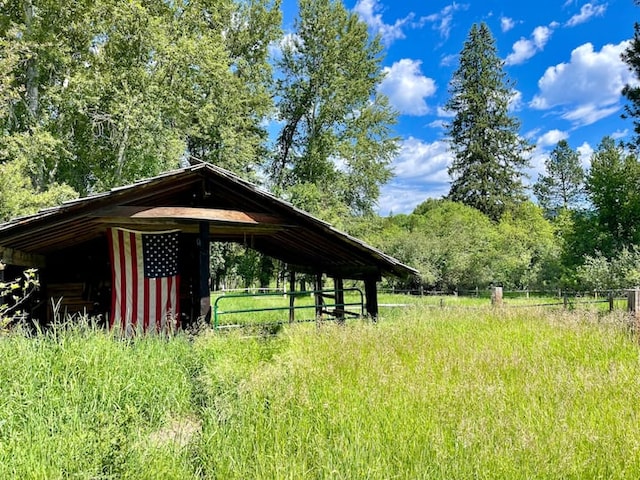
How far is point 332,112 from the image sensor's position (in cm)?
2927

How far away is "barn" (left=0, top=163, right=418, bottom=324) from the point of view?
6.96 metres

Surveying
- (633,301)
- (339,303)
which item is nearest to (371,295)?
(339,303)

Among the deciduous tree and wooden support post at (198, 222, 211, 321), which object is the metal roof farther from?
the deciduous tree

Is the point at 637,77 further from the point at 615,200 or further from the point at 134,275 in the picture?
the point at 134,275

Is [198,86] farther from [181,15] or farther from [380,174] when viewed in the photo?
[380,174]

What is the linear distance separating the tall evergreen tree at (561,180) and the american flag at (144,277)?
62240 mm

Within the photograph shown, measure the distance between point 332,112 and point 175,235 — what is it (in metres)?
22.9

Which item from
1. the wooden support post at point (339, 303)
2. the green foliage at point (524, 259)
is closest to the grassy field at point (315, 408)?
the wooden support post at point (339, 303)

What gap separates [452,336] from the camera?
673cm

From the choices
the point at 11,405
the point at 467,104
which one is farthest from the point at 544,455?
the point at 467,104

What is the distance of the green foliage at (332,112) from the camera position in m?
29.1

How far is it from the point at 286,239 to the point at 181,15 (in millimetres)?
17823

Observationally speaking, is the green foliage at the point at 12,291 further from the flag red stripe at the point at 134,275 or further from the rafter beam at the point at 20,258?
the flag red stripe at the point at 134,275

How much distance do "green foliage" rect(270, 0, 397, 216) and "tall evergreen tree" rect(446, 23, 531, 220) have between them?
73.1 feet
